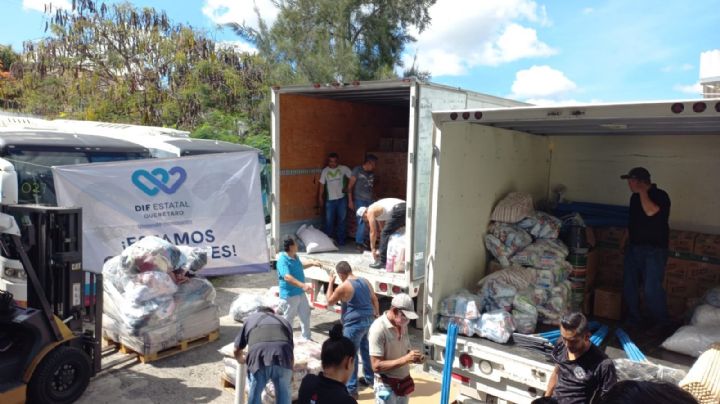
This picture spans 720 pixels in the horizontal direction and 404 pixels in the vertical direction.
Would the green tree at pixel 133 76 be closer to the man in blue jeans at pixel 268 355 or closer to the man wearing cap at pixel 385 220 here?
the man wearing cap at pixel 385 220

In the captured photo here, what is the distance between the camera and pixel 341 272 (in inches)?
186

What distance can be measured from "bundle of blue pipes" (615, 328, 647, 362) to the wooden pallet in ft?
13.9

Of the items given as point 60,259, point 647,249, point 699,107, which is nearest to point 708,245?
point 647,249

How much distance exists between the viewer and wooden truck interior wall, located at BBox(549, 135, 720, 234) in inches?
204

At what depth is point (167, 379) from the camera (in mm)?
4879

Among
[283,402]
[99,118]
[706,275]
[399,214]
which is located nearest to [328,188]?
[399,214]

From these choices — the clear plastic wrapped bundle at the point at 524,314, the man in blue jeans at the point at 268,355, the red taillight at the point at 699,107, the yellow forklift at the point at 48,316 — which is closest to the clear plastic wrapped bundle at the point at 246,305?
the yellow forklift at the point at 48,316

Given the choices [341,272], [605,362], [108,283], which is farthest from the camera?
[108,283]

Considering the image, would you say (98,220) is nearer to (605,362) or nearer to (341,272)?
(341,272)

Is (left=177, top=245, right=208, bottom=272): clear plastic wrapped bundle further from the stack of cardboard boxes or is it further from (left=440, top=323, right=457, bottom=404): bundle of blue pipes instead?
the stack of cardboard boxes

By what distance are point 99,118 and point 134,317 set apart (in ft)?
44.8

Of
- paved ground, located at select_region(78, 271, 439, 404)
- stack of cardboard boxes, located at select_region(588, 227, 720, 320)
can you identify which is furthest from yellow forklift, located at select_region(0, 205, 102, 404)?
stack of cardboard boxes, located at select_region(588, 227, 720, 320)

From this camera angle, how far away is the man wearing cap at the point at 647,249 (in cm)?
459

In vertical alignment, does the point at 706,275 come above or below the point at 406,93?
below
